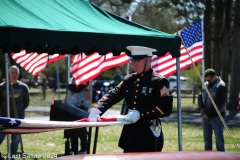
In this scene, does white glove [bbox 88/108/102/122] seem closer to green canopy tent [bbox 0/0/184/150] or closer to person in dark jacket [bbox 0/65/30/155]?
green canopy tent [bbox 0/0/184/150]

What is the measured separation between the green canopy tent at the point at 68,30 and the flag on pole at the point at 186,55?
13.1 feet

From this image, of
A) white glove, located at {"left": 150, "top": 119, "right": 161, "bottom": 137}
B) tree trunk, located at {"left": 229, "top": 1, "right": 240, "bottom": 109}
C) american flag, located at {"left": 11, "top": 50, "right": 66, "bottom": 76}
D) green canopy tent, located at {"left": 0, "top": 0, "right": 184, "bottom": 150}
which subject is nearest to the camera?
white glove, located at {"left": 150, "top": 119, "right": 161, "bottom": 137}

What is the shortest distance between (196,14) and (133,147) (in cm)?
2114

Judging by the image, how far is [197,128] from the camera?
1702 centimetres

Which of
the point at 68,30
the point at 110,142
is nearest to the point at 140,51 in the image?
the point at 68,30

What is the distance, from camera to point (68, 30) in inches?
279

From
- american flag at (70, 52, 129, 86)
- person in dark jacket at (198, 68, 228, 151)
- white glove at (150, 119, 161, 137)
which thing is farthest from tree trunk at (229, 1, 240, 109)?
white glove at (150, 119, 161, 137)

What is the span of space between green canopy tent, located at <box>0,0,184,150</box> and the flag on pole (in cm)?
400

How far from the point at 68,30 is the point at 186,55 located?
18.2 ft

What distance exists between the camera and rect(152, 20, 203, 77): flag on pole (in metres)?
12.1

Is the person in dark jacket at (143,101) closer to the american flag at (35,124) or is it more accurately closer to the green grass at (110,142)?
the american flag at (35,124)

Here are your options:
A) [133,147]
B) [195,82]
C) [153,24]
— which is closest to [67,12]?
[133,147]

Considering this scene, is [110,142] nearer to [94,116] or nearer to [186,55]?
[186,55]

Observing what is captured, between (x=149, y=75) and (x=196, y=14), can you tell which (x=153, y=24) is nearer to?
(x=196, y=14)
